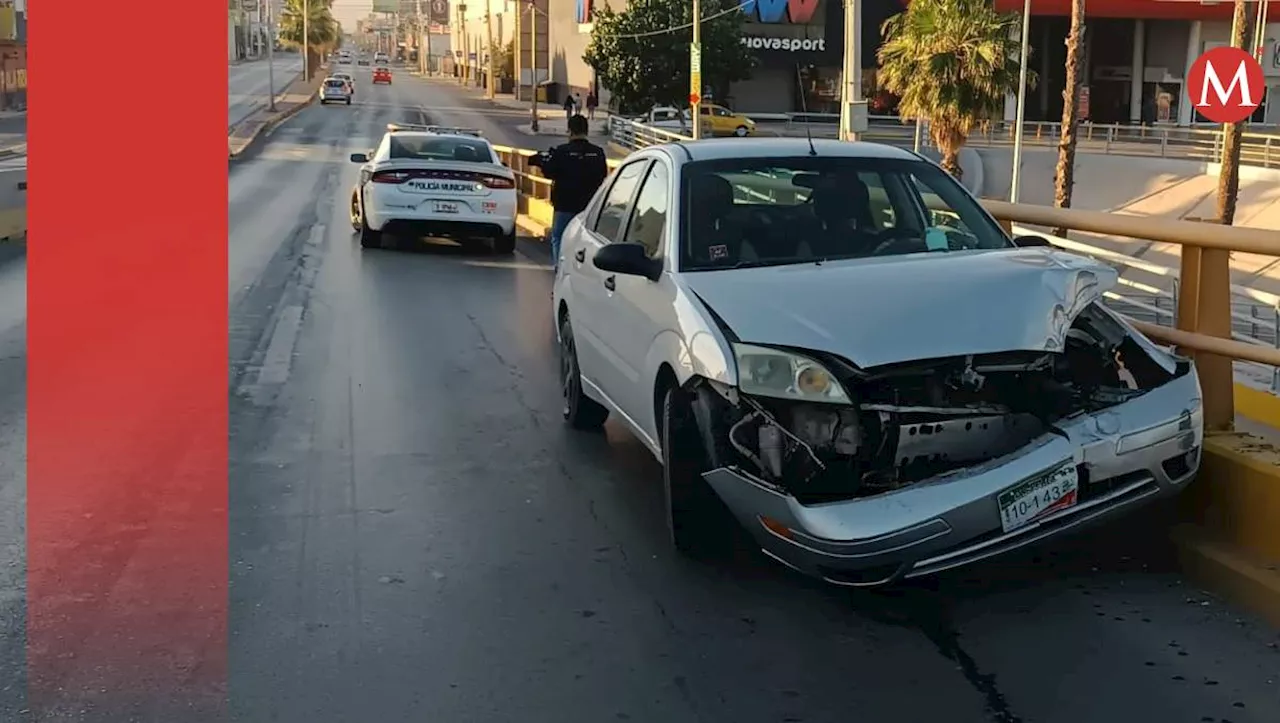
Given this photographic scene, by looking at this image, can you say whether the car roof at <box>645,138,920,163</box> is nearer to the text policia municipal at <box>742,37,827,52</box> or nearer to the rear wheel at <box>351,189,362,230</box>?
the rear wheel at <box>351,189,362,230</box>

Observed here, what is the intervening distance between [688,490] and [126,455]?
3359mm

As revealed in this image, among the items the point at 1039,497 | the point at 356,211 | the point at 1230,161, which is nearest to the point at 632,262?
the point at 1039,497

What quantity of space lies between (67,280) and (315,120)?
55.4 metres

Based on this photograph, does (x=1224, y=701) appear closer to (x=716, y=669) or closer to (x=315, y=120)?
(x=716, y=669)

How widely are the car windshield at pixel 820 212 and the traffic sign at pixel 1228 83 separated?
11.9 metres

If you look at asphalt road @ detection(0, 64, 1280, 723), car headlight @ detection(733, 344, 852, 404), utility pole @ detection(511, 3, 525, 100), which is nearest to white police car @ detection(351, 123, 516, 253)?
asphalt road @ detection(0, 64, 1280, 723)

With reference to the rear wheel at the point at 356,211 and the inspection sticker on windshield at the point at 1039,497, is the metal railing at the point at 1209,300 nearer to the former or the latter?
the inspection sticker on windshield at the point at 1039,497

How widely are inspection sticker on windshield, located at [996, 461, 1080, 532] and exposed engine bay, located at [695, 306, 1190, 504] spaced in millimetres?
232

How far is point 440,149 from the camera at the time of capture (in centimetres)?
1936

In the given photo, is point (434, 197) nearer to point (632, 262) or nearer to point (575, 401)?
point (575, 401)

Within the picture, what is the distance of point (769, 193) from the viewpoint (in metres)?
6.95

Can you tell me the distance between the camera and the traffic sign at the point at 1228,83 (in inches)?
689

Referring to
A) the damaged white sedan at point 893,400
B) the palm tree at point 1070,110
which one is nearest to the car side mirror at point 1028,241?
the damaged white sedan at point 893,400

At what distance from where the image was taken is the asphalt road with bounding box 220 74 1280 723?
4516 mm
